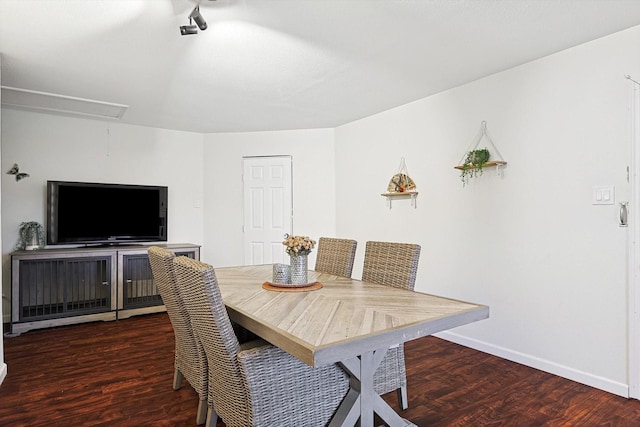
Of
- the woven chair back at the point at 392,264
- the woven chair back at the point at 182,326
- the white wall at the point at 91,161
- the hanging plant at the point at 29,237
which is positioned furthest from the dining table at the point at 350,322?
the white wall at the point at 91,161

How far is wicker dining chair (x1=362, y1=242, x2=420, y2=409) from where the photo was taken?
2064 mm

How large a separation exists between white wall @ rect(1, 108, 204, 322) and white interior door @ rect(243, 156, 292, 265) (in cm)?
68

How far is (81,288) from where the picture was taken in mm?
3980

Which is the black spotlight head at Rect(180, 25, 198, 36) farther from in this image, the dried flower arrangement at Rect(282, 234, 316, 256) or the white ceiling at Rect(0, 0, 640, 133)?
the dried flower arrangement at Rect(282, 234, 316, 256)

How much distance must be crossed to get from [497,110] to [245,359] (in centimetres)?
283

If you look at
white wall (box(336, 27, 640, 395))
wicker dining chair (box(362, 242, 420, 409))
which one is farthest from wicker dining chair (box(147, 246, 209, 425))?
white wall (box(336, 27, 640, 395))

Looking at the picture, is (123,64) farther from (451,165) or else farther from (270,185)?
(451,165)

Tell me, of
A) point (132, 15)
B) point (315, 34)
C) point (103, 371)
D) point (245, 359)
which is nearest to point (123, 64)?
point (132, 15)

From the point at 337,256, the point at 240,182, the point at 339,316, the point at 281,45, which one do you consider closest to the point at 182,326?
the point at 339,316

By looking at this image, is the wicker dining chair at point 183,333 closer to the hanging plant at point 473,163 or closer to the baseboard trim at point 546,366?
the baseboard trim at point 546,366

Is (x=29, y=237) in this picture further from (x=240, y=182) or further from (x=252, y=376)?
(x=252, y=376)

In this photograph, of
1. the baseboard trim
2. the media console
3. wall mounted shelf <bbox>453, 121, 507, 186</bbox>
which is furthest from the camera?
the media console

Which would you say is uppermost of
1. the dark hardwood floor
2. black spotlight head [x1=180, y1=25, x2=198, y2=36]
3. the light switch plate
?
black spotlight head [x1=180, y1=25, x2=198, y2=36]

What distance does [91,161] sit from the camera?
14.6 ft
